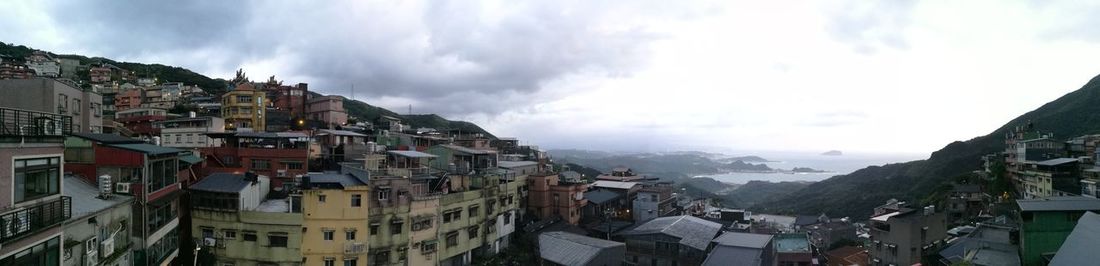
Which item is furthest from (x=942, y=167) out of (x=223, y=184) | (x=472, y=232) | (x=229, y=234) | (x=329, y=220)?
(x=223, y=184)

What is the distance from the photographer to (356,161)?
35156 millimetres

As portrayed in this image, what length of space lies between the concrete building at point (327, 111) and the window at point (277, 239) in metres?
34.4

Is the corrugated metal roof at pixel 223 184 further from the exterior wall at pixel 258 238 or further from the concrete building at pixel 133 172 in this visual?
the concrete building at pixel 133 172

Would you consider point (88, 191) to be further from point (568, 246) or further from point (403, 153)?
point (568, 246)

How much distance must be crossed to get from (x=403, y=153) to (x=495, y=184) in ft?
22.8

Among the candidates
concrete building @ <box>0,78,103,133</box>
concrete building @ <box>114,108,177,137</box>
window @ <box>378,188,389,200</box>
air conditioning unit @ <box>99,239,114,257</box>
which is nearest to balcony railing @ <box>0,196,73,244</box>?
air conditioning unit @ <box>99,239,114,257</box>

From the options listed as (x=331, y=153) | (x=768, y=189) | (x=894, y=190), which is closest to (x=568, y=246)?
(x=331, y=153)

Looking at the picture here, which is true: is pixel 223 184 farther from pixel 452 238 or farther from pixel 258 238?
pixel 452 238

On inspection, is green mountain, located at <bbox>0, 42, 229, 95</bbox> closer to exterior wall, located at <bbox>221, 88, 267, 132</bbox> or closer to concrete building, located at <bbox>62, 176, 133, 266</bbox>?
exterior wall, located at <bbox>221, 88, 267, 132</bbox>

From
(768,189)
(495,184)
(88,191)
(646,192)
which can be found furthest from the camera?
(768,189)

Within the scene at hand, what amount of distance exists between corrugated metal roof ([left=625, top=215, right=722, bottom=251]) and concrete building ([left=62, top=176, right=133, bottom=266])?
29030 millimetres

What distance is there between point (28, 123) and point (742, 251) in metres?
33.0

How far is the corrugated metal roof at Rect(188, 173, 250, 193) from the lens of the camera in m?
26.7

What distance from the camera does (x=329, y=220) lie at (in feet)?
87.2
